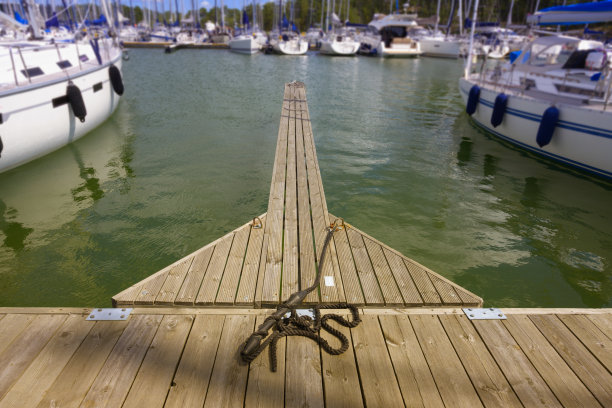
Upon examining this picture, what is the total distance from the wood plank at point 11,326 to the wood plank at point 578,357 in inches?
163

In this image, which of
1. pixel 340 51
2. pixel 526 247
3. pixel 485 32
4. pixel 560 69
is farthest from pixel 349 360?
pixel 485 32

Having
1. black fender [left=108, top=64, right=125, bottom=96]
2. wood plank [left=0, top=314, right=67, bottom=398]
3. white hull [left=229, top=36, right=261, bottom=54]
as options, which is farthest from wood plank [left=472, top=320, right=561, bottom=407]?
white hull [left=229, top=36, right=261, bottom=54]

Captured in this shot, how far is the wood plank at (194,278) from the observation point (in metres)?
3.15

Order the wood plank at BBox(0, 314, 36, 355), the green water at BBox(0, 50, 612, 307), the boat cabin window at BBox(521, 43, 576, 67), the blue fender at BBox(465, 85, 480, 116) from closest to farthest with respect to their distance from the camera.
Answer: the wood plank at BBox(0, 314, 36, 355)
the green water at BBox(0, 50, 612, 307)
the boat cabin window at BBox(521, 43, 576, 67)
the blue fender at BBox(465, 85, 480, 116)

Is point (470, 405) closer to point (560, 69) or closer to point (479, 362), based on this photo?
point (479, 362)

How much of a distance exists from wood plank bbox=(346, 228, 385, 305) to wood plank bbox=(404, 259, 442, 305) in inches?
14.7

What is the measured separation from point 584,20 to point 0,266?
46.6 feet

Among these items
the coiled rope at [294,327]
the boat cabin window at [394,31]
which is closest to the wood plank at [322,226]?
the coiled rope at [294,327]

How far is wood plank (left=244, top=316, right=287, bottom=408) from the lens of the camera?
2.35m

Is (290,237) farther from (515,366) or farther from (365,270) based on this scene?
(515,366)

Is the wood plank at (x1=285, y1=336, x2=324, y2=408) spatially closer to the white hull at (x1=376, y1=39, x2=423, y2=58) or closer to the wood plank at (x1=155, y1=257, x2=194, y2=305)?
the wood plank at (x1=155, y1=257, x2=194, y2=305)

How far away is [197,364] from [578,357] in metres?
2.82

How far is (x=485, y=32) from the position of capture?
4688 cm

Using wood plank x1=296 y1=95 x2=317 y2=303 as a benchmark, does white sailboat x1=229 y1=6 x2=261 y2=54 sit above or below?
above
